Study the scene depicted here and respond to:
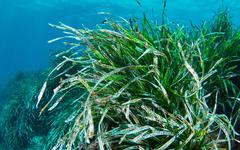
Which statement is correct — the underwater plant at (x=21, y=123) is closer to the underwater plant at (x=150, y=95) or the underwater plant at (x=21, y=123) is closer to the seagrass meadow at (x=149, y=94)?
the seagrass meadow at (x=149, y=94)

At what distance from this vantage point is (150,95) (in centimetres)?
292

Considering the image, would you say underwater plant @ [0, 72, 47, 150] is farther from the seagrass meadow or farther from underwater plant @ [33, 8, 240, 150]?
underwater plant @ [33, 8, 240, 150]

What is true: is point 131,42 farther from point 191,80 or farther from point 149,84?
point 191,80

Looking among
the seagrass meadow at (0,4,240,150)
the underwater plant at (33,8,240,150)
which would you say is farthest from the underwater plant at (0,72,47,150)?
the underwater plant at (33,8,240,150)

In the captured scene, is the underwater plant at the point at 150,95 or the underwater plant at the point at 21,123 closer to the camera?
the underwater plant at the point at 150,95

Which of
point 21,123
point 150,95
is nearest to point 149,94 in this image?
point 150,95

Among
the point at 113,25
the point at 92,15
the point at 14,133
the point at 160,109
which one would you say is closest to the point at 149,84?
the point at 160,109

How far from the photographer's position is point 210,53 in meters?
3.61

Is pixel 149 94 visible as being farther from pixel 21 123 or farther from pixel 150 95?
pixel 21 123

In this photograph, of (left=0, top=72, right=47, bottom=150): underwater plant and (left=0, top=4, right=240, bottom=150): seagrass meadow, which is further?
(left=0, top=72, right=47, bottom=150): underwater plant

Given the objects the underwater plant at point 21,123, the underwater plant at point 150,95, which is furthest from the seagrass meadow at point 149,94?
the underwater plant at point 21,123

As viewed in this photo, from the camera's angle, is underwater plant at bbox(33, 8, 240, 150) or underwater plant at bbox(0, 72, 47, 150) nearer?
underwater plant at bbox(33, 8, 240, 150)

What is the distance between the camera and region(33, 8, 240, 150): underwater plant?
2611 mm

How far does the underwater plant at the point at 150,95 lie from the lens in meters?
2.61
